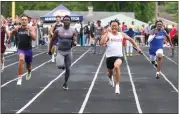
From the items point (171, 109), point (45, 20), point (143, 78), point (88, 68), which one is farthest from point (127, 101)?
point (45, 20)

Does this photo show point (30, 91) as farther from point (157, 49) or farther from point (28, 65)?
point (157, 49)

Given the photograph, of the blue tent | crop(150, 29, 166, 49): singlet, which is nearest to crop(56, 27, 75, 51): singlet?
crop(150, 29, 166, 49): singlet

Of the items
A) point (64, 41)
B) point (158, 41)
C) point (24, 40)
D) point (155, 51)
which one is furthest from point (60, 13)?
point (64, 41)

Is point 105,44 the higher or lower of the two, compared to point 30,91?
higher

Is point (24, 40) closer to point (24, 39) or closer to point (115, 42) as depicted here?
point (24, 39)

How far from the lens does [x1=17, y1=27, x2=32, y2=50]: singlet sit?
1809cm

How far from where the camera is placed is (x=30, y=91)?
16922mm

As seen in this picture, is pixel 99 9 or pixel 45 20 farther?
pixel 99 9

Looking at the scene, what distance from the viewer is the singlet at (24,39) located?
18.1m

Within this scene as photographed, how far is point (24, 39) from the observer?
1820 centimetres

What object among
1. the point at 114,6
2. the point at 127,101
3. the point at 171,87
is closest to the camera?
the point at 127,101

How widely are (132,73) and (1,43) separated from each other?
14.6 feet

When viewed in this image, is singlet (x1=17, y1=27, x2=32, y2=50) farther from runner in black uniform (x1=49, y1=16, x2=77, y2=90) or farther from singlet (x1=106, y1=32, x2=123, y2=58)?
singlet (x1=106, y1=32, x2=123, y2=58)

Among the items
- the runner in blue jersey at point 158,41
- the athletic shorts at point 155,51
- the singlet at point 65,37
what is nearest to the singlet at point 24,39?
the singlet at point 65,37
